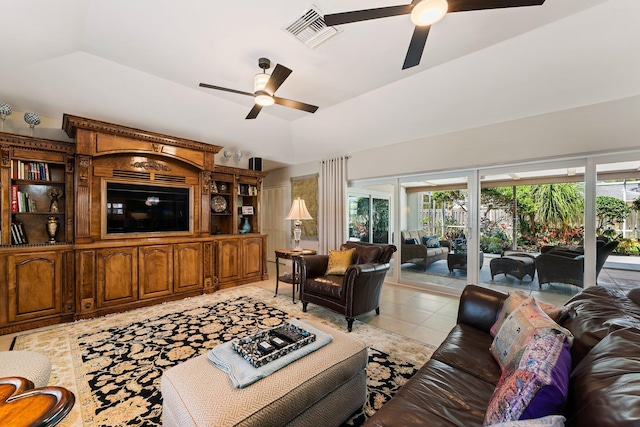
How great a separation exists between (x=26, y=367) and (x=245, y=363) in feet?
4.12

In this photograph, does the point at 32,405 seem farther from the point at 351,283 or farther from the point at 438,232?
the point at 438,232

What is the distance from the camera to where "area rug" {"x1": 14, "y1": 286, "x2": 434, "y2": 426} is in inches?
72.5

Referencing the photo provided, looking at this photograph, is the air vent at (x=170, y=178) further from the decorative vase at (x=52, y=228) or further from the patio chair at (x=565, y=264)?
the patio chair at (x=565, y=264)

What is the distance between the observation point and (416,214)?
5.07 meters

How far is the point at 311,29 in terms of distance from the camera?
2.63 meters

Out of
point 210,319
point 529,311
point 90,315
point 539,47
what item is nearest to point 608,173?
point 539,47

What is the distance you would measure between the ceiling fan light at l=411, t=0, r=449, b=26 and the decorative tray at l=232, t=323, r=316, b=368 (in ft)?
7.60

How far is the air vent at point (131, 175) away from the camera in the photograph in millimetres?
3704

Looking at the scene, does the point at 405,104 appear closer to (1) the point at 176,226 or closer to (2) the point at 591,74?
(2) the point at 591,74

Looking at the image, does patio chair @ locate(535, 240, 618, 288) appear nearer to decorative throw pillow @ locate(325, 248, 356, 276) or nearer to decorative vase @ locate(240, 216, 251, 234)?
decorative throw pillow @ locate(325, 248, 356, 276)

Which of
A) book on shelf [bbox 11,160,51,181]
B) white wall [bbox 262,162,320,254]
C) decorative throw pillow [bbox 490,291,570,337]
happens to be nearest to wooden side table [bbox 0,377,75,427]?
decorative throw pillow [bbox 490,291,570,337]

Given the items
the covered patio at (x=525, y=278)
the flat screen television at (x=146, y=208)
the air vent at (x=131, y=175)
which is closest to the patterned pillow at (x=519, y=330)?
the covered patio at (x=525, y=278)

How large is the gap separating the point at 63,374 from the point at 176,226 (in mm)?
2387

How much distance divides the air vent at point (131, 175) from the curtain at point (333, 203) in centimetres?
326
